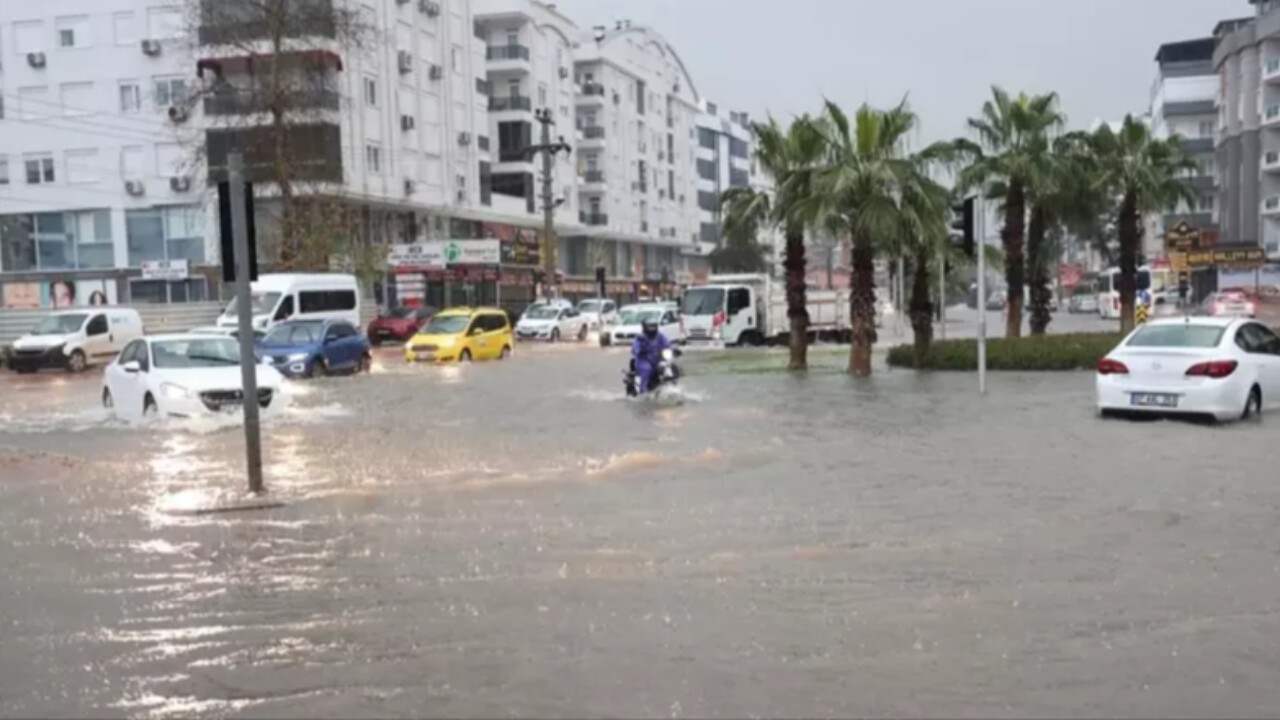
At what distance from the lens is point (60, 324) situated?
36.2 m

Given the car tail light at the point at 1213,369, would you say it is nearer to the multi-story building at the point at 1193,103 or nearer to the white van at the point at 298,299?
the white van at the point at 298,299

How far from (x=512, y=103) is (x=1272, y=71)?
4602 centimetres

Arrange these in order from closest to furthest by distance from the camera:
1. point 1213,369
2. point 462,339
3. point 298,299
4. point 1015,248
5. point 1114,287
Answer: point 1213,369 → point 1015,248 → point 462,339 → point 298,299 → point 1114,287

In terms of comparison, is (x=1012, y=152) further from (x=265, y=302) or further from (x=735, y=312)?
(x=265, y=302)

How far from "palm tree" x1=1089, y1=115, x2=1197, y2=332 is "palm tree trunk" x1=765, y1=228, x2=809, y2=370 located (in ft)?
30.9

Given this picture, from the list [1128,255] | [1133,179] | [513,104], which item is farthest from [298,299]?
[513,104]

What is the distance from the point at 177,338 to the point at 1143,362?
558 inches

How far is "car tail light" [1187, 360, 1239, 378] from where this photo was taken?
15625 millimetres

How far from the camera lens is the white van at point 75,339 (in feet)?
114

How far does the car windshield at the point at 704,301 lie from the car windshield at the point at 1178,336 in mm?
23695

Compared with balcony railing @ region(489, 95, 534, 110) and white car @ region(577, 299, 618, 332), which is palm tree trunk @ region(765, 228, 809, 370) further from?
balcony railing @ region(489, 95, 534, 110)

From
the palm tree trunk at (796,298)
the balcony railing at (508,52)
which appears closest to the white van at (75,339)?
the palm tree trunk at (796,298)

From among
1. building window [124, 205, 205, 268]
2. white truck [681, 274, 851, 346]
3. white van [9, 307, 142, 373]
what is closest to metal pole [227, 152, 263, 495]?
white van [9, 307, 142, 373]

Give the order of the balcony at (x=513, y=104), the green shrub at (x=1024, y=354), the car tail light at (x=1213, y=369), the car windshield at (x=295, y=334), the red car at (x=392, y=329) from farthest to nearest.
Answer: the balcony at (x=513, y=104), the red car at (x=392, y=329), the car windshield at (x=295, y=334), the green shrub at (x=1024, y=354), the car tail light at (x=1213, y=369)
